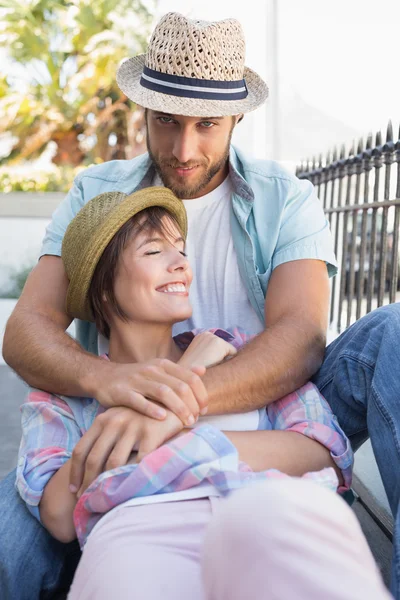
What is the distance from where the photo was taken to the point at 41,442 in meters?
2.01

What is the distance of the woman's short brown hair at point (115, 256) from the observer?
89.2 inches

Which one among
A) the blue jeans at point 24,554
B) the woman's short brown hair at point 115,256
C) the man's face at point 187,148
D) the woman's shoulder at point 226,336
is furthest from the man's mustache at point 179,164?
the blue jeans at point 24,554

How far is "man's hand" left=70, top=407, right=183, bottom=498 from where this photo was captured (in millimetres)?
1789

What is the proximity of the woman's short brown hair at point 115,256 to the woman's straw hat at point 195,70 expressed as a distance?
1.43 ft

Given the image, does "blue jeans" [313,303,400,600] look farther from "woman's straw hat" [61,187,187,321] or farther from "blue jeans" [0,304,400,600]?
"woman's straw hat" [61,187,187,321]

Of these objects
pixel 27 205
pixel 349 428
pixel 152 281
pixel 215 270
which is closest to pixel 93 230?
pixel 152 281

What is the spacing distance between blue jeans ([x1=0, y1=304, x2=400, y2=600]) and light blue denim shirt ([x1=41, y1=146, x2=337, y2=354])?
431 millimetres

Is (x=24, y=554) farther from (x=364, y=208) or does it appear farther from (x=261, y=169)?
(x=364, y=208)

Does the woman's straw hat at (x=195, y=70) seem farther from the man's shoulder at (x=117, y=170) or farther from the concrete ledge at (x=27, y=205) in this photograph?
the concrete ledge at (x=27, y=205)

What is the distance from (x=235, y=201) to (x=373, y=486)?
4.49 feet

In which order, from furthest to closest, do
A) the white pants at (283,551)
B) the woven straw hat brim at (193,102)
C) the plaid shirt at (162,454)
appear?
the woven straw hat brim at (193,102) < the plaid shirt at (162,454) < the white pants at (283,551)

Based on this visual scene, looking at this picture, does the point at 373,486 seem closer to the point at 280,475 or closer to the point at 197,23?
the point at 280,475

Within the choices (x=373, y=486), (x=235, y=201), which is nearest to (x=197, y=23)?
(x=235, y=201)

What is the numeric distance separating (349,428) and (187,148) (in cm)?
113
